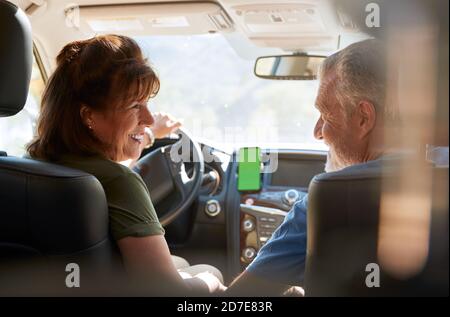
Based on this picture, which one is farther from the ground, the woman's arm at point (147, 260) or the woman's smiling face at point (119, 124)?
the woman's smiling face at point (119, 124)

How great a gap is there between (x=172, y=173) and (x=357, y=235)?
179 centimetres

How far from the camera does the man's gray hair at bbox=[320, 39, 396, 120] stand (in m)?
1.29

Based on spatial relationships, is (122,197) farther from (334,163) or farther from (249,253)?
(249,253)

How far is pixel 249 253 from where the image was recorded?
3.09 metres

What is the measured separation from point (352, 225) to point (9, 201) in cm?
67

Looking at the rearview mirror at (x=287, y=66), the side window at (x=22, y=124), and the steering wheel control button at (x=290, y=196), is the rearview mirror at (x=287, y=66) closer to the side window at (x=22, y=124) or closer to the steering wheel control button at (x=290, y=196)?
the steering wheel control button at (x=290, y=196)

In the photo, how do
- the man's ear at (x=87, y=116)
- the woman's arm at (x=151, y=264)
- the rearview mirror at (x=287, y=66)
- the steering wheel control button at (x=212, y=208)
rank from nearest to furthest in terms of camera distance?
1. the woman's arm at (x=151, y=264)
2. the man's ear at (x=87, y=116)
3. the rearview mirror at (x=287, y=66)
4. the steering wheel control button at (x=212, y=208)

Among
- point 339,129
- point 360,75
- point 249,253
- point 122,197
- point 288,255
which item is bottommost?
point 249,253

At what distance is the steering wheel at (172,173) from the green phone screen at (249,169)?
242 mm

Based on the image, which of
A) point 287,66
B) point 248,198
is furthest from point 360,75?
point 248,198

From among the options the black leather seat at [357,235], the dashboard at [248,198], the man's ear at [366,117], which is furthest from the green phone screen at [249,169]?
the black leather seat at [357,235]

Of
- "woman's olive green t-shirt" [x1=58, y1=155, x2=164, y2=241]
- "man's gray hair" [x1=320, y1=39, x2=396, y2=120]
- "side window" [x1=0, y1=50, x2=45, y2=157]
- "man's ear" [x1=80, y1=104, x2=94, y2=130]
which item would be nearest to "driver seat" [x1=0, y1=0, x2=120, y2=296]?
"woman's olive green t-shirt" [x1=58, y1=155, x2=164, y2=241]

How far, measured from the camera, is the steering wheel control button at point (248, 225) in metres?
3.11
